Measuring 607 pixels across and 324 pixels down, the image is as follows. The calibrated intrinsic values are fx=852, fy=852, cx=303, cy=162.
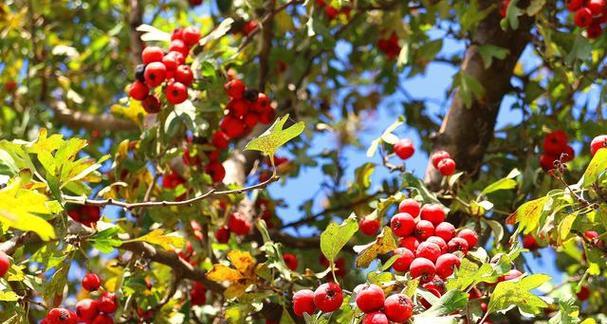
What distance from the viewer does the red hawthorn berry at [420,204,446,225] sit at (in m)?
3.17

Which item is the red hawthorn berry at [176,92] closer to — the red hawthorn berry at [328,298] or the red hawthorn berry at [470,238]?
the red hawthorn berry at [328,298]

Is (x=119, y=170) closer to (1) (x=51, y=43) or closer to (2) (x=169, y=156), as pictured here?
(2) (x=169, y=156)

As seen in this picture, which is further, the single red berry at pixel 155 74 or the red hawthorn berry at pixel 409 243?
the single red berry at pixel 155 74

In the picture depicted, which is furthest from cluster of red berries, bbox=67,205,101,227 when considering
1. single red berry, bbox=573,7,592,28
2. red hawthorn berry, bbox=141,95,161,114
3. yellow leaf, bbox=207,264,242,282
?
single red berry, bbox=573,7,592,28

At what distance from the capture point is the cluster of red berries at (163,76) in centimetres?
364

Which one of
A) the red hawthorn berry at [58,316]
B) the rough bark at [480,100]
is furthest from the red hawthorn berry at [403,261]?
the rough bark at [480,100]

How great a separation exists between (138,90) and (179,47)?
0.30m

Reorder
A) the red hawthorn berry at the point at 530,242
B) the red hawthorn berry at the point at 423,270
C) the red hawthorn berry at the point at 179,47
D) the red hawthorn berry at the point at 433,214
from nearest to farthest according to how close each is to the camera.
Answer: the red hawthorn berry at the point at 423,270, the red hawthorn berry at the point at 433,214, the red hawthorn berry at the point at 179,47, the red hawthorn berry at the point at 530,242

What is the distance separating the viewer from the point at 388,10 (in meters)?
4.94

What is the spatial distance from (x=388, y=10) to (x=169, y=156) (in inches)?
68.3

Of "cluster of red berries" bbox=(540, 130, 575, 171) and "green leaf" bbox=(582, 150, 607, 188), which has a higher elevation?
"green leaf" bbox=(582, 150, 607, 188)

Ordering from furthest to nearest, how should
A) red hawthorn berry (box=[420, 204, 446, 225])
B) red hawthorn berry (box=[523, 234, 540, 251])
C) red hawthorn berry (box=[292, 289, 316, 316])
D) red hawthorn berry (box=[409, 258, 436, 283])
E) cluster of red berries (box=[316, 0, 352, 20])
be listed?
cluster of red berries (box=[316, 0, 352, 20]), red hawthorn berry (box=[523, 234, 540, 251]), red hawthorn berry (box=[420, 204, 446, 225]), red hawthorn berry (box=[292, 289, 316, 316]), red hawthorn berry (box=[409, 258, 436, 283])

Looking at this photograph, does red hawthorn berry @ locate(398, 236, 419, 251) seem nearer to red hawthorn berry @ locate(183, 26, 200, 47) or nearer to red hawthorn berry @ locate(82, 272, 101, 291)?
red hawthorn berry @ locate(82, 272, 101, 291)

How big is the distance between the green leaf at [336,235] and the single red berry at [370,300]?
0.35m
